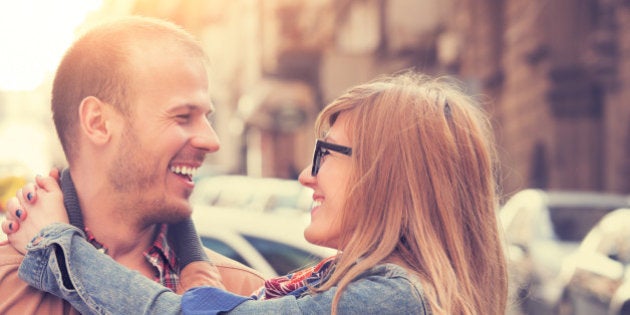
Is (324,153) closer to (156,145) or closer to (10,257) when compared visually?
(156,145)

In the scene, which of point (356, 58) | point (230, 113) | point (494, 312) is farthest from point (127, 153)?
point (230, 113)

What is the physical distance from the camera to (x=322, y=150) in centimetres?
311

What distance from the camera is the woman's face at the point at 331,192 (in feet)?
9.83

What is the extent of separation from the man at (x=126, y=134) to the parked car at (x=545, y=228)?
22.7 feet

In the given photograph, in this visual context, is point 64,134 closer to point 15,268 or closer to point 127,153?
point 127,153

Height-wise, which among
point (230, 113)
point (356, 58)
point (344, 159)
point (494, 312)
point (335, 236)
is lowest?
point (230, 113)

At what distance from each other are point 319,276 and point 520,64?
57.9ft

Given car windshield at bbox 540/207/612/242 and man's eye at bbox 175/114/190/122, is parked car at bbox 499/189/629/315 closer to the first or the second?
car windshield at bbox 540/207/612/242

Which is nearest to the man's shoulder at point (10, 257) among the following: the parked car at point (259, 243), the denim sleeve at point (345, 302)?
the denim sleeve at point (345, 302)

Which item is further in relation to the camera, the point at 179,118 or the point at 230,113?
the point at 230,113

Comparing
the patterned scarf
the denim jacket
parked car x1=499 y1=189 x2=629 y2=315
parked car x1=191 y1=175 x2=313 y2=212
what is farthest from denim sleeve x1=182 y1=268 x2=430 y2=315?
parked car x1=191 y1=175 x2=313 y2=212

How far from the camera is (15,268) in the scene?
9.29 ft

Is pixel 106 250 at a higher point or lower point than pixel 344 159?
lower

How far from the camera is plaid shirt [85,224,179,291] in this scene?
10.3ft
